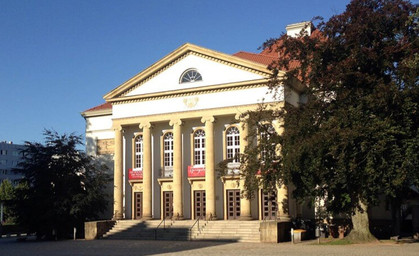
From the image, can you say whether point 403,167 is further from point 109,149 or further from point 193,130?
point 109,149

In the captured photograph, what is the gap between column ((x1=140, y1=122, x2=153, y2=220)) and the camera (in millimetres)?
37188

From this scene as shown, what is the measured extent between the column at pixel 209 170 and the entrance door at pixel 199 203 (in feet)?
6.84

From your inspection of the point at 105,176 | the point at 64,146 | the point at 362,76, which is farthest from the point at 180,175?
the point at 362,76

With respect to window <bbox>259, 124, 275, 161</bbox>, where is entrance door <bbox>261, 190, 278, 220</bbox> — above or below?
below

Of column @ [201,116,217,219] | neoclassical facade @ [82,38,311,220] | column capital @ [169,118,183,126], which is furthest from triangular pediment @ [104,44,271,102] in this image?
column @ [201,116,217,219]

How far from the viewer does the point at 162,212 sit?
38500 mm

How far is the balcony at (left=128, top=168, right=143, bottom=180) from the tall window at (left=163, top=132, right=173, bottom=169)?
77.9 inches

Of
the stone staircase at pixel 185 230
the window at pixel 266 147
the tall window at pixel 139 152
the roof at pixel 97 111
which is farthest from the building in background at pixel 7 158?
the window at pixel 266 147

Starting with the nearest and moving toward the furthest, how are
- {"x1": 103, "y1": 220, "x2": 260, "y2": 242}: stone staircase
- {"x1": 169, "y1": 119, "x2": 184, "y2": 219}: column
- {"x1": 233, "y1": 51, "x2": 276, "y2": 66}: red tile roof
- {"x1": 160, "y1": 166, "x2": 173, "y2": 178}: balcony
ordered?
1. {"x1": 103, "y1": 220, "x2": 260, "y2": 242}: stone staircase
2. {"x1": 169, "y1": 119, "x2": 184, "y2": 219}: column
3. {"x1": 160, "y1": 166, "x2": 173, "y2": 178}: balcony
4. {"x1": 233, "y1": 51, "x2": 276, "y2": 66}: red tile roof

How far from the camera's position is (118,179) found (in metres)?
38.7

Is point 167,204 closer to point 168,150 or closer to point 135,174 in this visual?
point 135,174

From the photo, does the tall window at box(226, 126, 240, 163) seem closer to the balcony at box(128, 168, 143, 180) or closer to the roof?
the balcony at box(128, 168, 143, 180)

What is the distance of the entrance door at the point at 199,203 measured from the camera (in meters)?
37.2

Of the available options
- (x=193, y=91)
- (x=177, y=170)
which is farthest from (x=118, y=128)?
(x=193, y=91)
